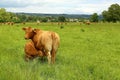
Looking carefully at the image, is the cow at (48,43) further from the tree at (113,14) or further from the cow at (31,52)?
the tree at (113,14)

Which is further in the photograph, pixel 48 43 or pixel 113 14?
pixel 113 14

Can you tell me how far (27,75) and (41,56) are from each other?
13.0 feet

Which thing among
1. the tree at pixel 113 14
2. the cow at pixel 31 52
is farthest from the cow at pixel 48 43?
the tree at pixel 113 14

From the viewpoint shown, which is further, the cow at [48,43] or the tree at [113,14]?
the tree at [113,14]

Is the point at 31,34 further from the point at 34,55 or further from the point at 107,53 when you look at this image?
the point at 107,53

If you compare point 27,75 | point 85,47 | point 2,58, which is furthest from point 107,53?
point 27,75

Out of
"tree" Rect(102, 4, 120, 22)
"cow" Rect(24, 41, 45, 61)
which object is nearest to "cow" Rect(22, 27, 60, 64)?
"cow" Rect(24, 41, 45, 61)

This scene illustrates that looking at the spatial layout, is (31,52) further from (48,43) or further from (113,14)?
(113,14)

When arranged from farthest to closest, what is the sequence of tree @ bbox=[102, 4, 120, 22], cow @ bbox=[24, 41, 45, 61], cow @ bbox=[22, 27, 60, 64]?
tree @ bbox=[102, 4, 120, 22] → cow @ bbox=[24, 41, 45, 61] → cow @ bbox=[22, 27, 60, 64]

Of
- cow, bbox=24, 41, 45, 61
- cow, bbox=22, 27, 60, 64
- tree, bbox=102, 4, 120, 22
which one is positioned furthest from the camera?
tree, bbox=102, 4, 120, 22

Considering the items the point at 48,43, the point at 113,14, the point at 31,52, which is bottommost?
the point at 113,14

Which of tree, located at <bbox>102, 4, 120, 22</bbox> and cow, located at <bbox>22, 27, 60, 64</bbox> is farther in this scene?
tree, located at <bbox>102, 4, 120, 22</bbox>

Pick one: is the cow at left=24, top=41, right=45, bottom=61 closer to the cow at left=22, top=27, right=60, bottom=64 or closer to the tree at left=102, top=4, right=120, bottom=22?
the cow at left=22, top=27, right=60, bottom=64

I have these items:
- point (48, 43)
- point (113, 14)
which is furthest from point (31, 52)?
point (113, 14)
